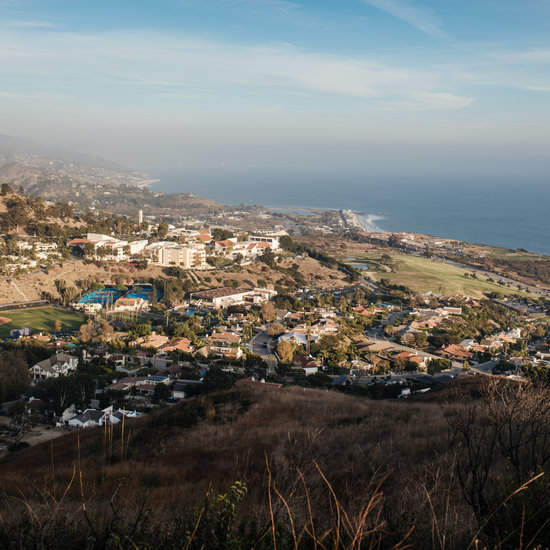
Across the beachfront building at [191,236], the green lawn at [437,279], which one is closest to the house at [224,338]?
the green lawn at [437,279]

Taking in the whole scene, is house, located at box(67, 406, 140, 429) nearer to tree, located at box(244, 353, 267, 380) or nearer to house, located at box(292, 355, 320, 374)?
tree, located at box(244, 353, 267, 380)

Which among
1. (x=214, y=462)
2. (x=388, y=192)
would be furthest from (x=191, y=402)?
(x=388, y=192)

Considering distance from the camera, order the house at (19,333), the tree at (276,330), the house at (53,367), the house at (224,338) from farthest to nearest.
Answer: the tree at (276,330), the house at (224,338), the house at (19,333), the house at (53,367)

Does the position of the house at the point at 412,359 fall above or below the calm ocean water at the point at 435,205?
below

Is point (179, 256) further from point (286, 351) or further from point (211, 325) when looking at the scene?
point (286, 351)

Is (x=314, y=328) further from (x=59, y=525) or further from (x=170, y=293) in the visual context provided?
(x=59, y=525)

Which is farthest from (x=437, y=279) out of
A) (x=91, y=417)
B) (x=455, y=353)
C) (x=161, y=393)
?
(x=91, y=417)

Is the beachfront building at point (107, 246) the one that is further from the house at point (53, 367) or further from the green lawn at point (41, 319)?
the house at point (53, 367)
